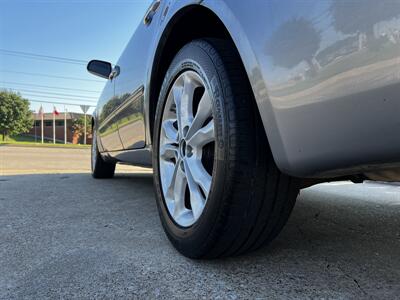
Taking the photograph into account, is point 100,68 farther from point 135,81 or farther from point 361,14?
point 361,14

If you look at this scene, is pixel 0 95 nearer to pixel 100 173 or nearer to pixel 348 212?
pixel 100 173

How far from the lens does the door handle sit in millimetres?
2156

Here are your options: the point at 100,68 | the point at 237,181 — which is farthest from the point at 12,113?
the point at 237,181

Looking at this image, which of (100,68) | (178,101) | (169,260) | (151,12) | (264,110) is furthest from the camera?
(100,68)

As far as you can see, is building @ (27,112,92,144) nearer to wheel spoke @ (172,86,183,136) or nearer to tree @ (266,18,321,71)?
wheel spoke @ (172,86,183,136)

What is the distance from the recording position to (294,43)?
0.97 meters

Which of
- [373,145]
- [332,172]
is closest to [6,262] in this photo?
[332,172]

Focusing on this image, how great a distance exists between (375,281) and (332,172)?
1.68 ft

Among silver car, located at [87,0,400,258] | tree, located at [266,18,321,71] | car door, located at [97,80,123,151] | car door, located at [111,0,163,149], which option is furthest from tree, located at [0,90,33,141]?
tree, located at [266,18,321,71]

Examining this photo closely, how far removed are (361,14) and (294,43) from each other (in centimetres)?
19

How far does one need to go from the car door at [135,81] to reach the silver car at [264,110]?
0.20 m

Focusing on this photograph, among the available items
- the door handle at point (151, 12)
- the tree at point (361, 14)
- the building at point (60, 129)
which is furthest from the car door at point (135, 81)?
the building at point (60, 129)

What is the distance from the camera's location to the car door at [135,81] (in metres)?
2.17

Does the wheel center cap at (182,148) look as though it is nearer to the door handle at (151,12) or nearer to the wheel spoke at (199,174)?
the wheel spoke at (199,174)
